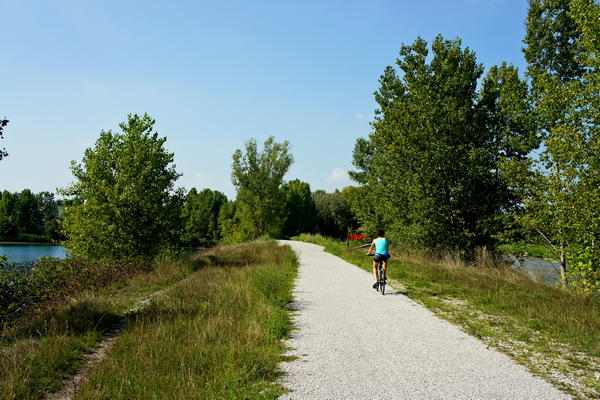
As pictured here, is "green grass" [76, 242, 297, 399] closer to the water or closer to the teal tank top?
the teal tank top

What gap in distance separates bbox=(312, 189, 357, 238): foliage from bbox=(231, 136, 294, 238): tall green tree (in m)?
33.2

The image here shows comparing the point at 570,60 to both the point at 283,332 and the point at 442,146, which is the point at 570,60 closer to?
the point at 442,146

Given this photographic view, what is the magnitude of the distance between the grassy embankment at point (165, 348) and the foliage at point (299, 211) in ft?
211

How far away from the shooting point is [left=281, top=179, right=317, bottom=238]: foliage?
7431 cm

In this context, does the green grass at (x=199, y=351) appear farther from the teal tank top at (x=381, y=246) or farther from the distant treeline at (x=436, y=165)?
the distant treeline at (x=436, y=165)

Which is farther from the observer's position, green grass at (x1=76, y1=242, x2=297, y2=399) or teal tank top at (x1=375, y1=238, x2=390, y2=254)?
teal tank top at (x1=375, y1=238, x2=390, y2=254)

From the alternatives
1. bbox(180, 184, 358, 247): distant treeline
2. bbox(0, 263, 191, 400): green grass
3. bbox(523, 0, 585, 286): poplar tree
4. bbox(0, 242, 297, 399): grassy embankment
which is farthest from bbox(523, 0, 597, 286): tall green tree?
bbox(180, 184, 358, 247): distant treeline

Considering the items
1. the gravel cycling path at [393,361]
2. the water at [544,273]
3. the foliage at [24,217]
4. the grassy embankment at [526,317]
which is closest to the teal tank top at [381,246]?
the grassy embankment at [526,317]

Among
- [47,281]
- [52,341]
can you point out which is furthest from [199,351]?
[47,281]

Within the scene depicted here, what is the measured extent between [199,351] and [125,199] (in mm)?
12675

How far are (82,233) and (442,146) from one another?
17.9 m

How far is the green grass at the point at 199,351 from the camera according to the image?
13.6 ft

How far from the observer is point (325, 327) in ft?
22.4

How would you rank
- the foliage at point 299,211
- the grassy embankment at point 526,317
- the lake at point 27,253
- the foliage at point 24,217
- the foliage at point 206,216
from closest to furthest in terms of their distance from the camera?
the grassy embankment at point 526,317 < the lake at point 27,253 < the foliage at point 299,211 < the foliage at point 24,217 < the foliage at point 206,216
